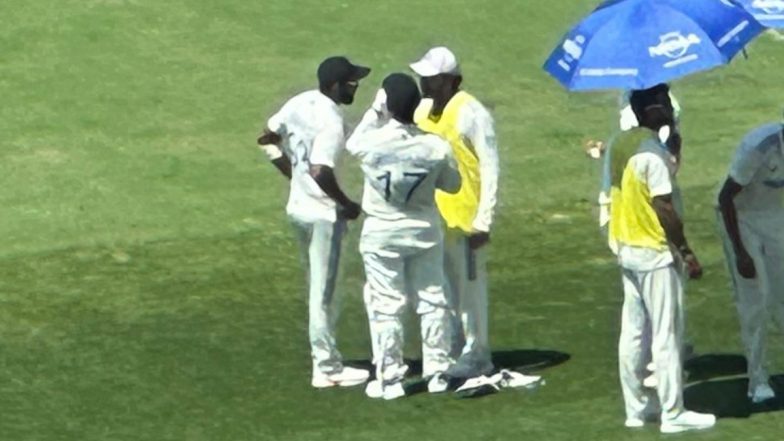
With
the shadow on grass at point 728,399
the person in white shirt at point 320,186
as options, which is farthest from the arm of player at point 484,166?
the shadow on grass at point 728,399

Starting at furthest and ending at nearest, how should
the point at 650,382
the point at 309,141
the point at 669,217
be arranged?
the point at 309,141 < the point at 650,382 < the point at 669,217

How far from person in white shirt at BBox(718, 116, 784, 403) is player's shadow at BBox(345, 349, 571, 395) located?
1.36 m

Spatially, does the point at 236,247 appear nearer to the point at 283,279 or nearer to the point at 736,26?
the point at 283,279

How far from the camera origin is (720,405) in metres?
10.6

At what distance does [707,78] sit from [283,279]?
6548 mm

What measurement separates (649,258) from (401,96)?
5.27ft

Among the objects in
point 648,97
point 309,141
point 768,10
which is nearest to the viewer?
point 648,97

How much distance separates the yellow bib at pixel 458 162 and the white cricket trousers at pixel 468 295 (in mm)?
108

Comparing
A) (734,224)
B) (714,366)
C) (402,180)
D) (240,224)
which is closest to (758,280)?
(734,224)

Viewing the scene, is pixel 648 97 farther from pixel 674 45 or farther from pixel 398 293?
pixel 398 293

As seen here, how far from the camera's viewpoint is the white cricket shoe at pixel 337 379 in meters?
11.2

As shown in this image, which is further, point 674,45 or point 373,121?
point 373,121

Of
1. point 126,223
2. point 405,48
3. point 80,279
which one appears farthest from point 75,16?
point 80,279

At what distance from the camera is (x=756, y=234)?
10328mm
